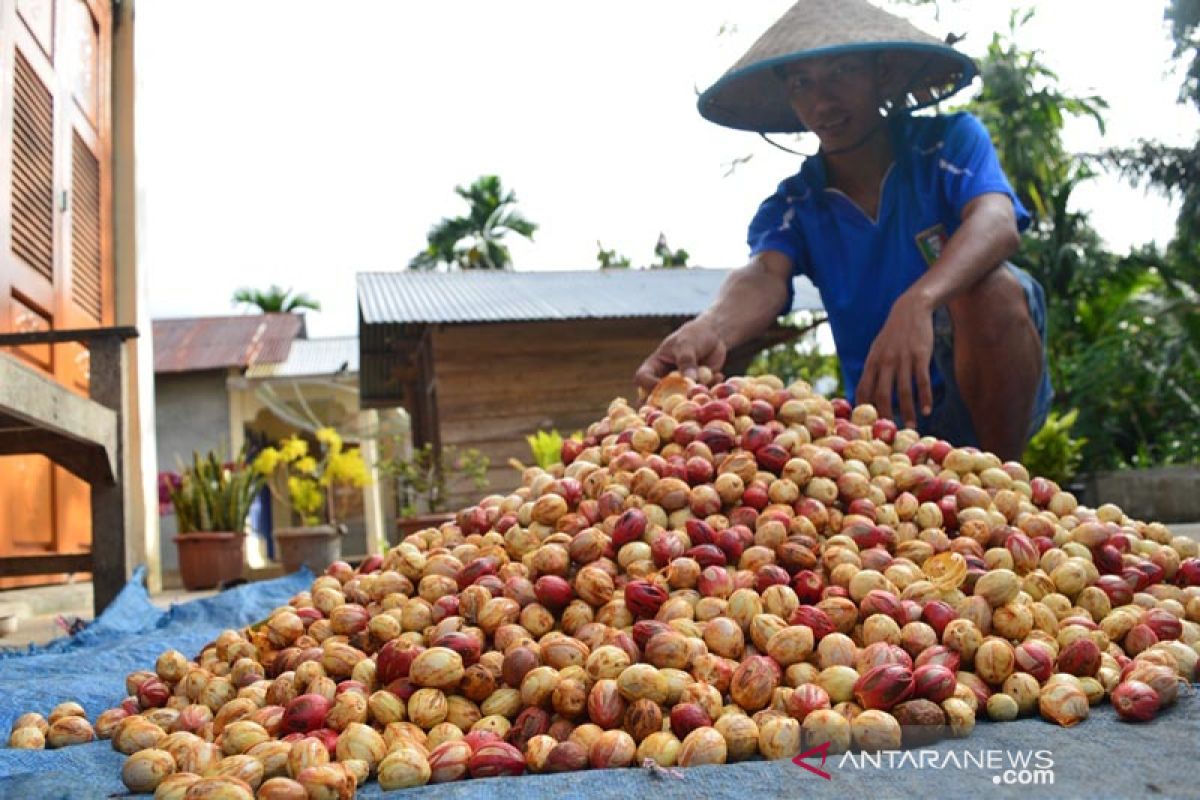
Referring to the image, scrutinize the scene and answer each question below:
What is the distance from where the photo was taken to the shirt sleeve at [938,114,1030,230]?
9.37 feet

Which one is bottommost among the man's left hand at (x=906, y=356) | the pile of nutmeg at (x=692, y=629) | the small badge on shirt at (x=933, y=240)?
the pile of nutmeg at (x=692, y=629)

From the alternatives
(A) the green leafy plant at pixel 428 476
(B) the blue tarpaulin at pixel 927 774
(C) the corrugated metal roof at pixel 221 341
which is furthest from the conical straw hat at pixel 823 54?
(C) the corrugated metal roof at pixel 221 341

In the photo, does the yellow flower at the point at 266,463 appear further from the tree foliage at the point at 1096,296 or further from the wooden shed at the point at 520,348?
the tree foliage at the point at 1096,296

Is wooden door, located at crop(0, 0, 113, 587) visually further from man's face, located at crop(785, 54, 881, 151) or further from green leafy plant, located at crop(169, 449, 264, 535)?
man's face, located at crop(785, 54, 881, 151)

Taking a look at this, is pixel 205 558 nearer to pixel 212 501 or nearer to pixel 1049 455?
pixel 212 501

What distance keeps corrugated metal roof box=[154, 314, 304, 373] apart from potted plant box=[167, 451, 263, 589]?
7.88 meters

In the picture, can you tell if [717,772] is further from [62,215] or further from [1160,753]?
[62,215]

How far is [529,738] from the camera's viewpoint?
132 cm

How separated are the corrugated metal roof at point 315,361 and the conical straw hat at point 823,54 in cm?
1160

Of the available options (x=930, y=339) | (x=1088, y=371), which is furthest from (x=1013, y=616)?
(x=1088, y=371)

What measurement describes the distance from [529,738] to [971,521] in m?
0.96

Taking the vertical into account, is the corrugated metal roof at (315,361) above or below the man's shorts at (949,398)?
above

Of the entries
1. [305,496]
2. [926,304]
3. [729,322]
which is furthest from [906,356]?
[305,496]

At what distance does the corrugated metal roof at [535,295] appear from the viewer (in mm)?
8177
